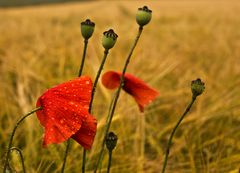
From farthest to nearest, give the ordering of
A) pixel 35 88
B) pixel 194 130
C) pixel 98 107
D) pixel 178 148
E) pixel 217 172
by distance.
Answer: pixel 35 88 → pixel 98 107 → pixel 194 130 → pixel 178 148 → pixel 217 172

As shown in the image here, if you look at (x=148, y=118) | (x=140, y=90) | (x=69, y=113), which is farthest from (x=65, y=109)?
(x=148, y=118)

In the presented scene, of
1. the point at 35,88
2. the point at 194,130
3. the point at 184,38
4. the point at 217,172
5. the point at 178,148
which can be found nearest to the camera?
the point at 217,172

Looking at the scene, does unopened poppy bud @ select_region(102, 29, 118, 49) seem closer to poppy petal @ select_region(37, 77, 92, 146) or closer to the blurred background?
poppy petal @ select_region(37, 77, 92, 146)

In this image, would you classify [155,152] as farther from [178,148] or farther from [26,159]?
[26,159]

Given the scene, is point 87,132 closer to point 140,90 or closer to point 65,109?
point 65,109

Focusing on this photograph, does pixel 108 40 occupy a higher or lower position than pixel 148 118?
higher

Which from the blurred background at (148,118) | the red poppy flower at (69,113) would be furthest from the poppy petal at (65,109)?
the blurred background at (148,118)

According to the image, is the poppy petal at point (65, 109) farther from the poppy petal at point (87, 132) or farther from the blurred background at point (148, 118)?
the blurred background at point (148, 118)

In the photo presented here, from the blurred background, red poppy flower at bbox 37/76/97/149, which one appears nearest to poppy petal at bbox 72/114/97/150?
red poppy flower at bbox 37/76/97/149

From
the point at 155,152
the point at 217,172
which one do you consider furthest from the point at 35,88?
the point at 217,172
